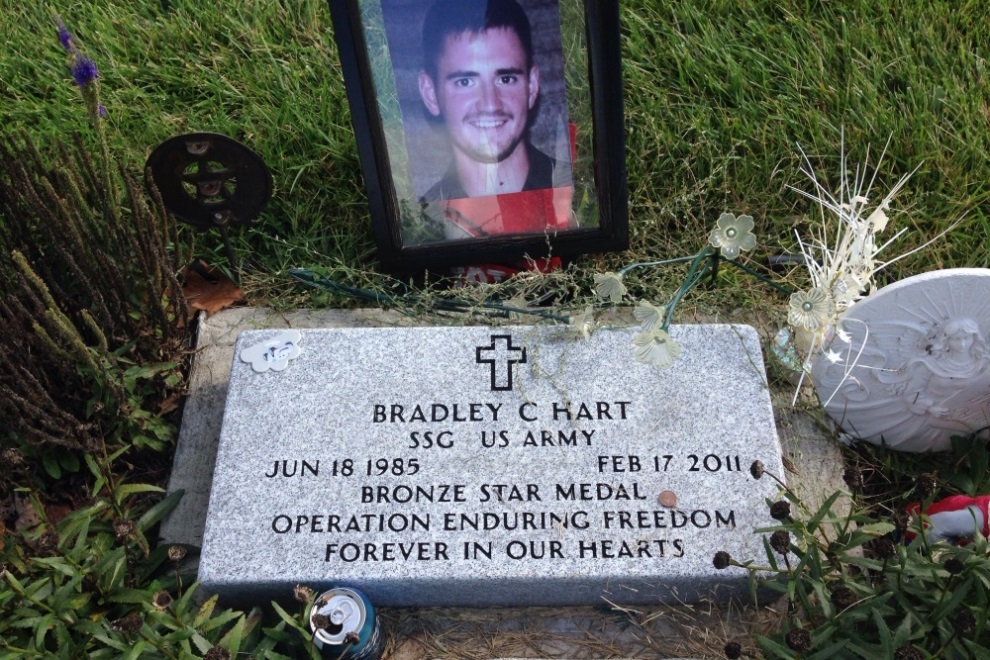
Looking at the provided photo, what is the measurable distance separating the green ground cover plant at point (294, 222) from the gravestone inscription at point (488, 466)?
18 centimetres

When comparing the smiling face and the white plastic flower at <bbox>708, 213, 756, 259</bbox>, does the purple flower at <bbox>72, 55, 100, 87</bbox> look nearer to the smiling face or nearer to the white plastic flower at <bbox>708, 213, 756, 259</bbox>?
the smiling face

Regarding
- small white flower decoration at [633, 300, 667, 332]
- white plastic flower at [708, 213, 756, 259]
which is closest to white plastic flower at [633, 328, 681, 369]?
small white flower decoration at [633, 300, 667, 332]

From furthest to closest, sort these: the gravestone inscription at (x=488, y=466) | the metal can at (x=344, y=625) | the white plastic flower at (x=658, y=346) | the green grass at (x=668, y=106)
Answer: the green grass at (x=668, y=106) → the white plastic flower at (x=658, y=346) → the gravestone inscription at (x=488, y=466) → the metal can at (x=344, y=625)

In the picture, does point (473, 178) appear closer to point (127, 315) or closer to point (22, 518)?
point (127, 315)

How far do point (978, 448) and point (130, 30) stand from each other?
313cm

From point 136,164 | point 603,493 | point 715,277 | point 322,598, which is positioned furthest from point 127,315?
point 715,277

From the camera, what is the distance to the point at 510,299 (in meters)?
2.73

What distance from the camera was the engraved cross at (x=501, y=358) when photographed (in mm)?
2461

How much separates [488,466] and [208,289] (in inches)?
46.2

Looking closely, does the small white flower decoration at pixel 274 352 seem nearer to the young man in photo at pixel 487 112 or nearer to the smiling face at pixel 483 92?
the young man in photo at pixel 487 112

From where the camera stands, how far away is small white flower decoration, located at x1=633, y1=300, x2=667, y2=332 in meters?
2.34

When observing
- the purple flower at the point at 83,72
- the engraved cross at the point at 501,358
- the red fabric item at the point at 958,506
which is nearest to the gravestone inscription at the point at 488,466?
the engraved cross at the point at 501,358

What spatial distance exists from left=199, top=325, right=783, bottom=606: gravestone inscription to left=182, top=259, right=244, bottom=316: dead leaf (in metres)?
0.44

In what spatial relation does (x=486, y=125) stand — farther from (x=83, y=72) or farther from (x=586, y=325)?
(x=83, y=72)
